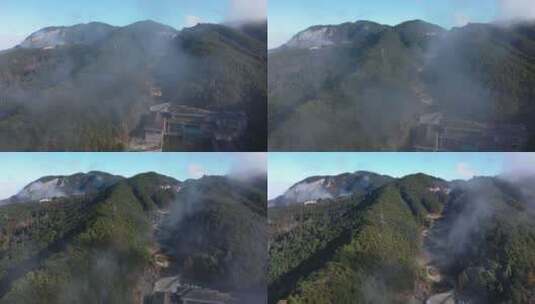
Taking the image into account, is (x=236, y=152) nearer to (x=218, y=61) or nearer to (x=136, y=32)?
(x=218, y=61)

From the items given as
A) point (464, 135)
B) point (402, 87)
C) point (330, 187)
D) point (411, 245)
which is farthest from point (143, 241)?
point (464, 135)

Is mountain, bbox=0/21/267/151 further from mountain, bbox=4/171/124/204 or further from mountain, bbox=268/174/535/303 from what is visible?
mountain, bbox=268/174/535/303

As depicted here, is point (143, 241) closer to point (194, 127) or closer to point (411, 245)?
point (194, 127)

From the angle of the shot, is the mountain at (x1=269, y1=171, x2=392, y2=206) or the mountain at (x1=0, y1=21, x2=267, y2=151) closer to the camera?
the mountain at (x1=0, y1=21, x2=267, y2=151)

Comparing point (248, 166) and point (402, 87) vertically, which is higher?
point (402, 87)

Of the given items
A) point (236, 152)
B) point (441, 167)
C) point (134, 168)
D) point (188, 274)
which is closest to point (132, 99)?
point (134, 168)

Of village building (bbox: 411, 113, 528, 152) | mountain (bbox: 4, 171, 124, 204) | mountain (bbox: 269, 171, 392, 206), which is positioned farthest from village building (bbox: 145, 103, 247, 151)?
village building (bbox: 411, 113, 528, 152)
